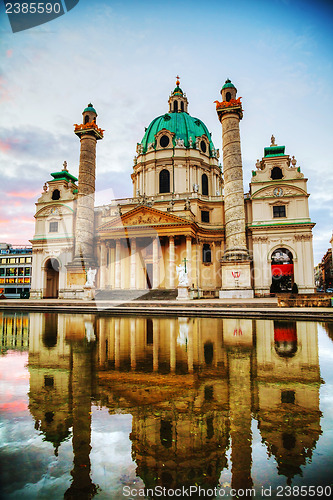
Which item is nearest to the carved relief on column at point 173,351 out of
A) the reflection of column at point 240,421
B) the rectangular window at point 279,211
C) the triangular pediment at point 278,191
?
the reflection of column at point 240,421

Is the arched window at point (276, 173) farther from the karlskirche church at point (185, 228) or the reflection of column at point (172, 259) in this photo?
the reflection of column at point (172, 259)

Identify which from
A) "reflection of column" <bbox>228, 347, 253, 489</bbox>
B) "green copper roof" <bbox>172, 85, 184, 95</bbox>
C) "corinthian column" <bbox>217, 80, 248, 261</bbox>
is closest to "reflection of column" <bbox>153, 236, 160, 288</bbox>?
"corinthian column" <bbox>217, 80, 248, 261</bbox>

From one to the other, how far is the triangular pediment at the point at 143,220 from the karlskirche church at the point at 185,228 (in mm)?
120

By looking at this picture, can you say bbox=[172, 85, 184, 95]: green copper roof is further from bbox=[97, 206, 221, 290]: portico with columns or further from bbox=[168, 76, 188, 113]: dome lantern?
bbox=[97, 206, 221, 290]: portico with columns

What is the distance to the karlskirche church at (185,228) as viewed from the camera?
108 feet

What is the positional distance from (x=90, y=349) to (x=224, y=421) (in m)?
5.23

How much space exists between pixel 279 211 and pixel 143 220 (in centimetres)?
1643

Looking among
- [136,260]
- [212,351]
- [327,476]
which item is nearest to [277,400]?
[327,476]

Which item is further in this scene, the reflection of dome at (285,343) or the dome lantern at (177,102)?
the dome lantern at (177,102)

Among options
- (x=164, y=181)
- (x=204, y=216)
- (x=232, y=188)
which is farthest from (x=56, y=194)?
(x=232, y=188)

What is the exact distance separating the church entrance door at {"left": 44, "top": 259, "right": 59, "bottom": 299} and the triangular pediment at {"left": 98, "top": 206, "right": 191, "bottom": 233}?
12064mm

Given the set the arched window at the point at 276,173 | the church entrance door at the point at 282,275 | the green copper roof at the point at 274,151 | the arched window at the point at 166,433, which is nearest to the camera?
the arched window at the point at 166,433

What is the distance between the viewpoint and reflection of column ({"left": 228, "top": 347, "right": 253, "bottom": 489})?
269 cm

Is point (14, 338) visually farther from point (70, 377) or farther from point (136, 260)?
point (136, 260)
